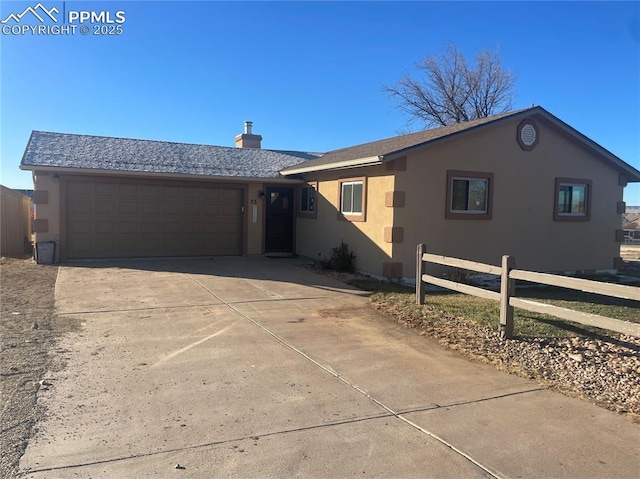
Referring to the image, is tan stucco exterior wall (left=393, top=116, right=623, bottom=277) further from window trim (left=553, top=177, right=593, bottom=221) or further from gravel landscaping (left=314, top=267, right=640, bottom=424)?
gravel landscaping (left=314, top=267, right=640, bottom=424)

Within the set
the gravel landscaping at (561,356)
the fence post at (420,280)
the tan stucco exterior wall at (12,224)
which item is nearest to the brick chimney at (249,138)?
the tan stucco exterior wall at (12,224)

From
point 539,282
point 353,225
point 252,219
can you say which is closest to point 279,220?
point 252,219

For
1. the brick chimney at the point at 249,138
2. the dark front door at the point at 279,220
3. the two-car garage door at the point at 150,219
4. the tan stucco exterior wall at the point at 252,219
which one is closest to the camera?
the two-car garage door at the point at 150,219

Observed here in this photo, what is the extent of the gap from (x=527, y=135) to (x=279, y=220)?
7.91 m

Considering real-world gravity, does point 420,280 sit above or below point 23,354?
above

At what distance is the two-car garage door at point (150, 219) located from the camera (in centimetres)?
1431

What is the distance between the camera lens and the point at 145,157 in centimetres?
1570

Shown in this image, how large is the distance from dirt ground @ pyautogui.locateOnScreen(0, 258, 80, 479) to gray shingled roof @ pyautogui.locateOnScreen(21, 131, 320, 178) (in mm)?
4387

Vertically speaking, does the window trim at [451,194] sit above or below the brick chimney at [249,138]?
below

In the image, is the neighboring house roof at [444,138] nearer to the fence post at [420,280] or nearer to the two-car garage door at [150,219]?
the fence post at [420,280]

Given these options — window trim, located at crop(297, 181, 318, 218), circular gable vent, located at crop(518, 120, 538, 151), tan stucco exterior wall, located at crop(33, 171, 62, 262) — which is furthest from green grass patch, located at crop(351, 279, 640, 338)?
tan stucco exterior wall, located at crop(33, 171, 62, 262)

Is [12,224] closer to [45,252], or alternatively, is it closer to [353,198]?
[45,252]

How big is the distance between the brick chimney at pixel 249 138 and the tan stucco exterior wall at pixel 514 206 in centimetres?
1170

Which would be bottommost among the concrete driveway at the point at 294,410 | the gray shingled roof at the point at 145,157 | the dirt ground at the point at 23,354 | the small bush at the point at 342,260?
the concrete driveway at the point at 294,410
